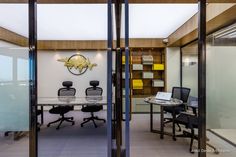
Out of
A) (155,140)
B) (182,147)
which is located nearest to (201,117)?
(182,147)

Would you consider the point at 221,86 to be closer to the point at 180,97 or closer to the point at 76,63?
the point at 180,97

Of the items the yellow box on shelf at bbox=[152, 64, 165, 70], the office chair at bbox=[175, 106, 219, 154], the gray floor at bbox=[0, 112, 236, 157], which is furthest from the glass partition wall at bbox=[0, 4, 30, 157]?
the yellow box on shelf at bbox=[152, 64, 165, 70]

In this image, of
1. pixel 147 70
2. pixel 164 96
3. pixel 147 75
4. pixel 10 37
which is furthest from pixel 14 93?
pixel 147 70

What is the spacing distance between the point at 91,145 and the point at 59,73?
4.34 metres

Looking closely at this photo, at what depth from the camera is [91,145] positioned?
12.5 ft

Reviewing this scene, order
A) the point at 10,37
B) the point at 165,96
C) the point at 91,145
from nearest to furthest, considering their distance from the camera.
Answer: the point at 91,145 → the point at 10,37 → the point at 165,96

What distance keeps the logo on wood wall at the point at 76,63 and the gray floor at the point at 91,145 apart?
2.97m

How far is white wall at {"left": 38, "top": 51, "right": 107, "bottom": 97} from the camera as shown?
7504mm

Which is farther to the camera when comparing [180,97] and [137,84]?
[137,84]

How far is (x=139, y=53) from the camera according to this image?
24.7ft

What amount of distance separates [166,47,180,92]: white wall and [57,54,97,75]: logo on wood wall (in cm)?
270

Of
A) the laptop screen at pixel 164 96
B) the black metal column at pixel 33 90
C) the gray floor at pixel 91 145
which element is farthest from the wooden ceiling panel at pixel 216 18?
the black metal column at pixel 33 90

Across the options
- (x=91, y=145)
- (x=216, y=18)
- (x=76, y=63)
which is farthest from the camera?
(x=76, y=63)

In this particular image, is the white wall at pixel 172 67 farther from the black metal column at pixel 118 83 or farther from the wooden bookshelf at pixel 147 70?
the black metal column at pixel 118 83
